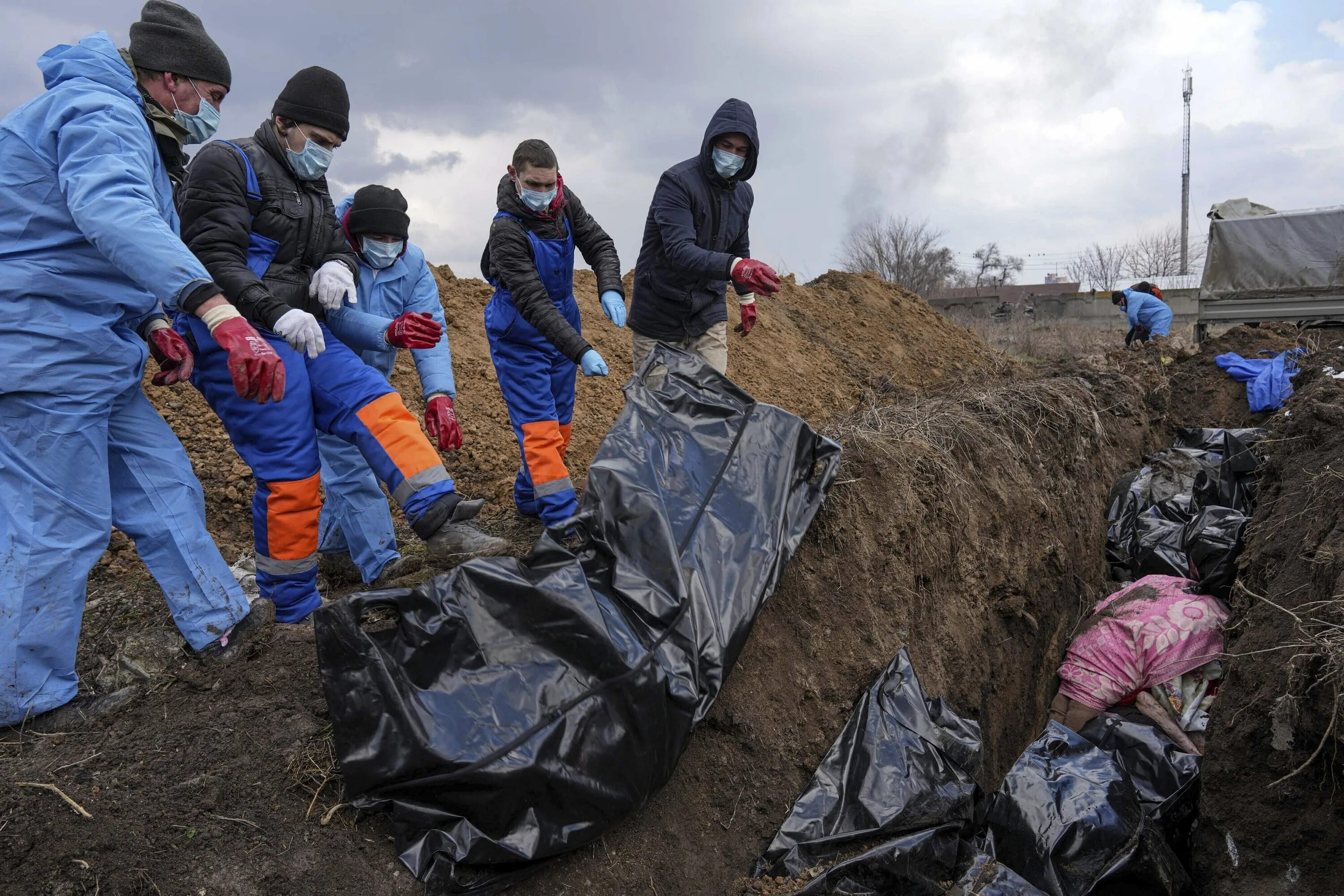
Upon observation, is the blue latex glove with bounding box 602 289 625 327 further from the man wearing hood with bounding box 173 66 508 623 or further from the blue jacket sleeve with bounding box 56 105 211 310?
the blue jacket sleeve with bounding box 56 105 211 310

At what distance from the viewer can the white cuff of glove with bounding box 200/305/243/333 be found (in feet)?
6.63

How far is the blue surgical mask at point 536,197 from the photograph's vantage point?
11.1 feet

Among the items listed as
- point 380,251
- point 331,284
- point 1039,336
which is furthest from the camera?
point 1039,336

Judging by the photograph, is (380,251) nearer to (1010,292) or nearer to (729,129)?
(729,129)

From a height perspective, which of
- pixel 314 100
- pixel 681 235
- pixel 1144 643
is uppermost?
pixel 314 100

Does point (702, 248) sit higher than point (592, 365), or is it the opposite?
point (702, 248)

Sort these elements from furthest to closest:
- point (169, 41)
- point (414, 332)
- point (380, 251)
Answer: point (380, 251)
point (414, 332)
point (169, 41)

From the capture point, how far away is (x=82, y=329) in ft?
6.72

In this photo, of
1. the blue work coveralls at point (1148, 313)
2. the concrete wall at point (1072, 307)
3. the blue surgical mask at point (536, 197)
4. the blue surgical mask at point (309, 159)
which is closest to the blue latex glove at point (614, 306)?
the blue surgical mask at point (536, 197)

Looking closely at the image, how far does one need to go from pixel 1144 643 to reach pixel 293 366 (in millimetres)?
3369

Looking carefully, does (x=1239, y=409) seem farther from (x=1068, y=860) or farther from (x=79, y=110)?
(x=79, y=110)

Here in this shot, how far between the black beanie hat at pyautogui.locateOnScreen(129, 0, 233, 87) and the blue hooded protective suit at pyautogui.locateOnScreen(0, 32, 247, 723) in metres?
0.08

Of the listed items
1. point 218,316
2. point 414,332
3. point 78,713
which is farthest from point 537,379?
point 78,713

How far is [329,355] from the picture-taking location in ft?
8.56
